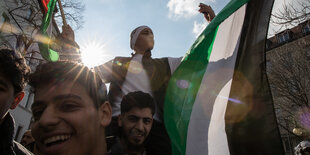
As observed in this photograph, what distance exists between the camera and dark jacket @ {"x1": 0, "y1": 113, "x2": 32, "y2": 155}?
1.54 m

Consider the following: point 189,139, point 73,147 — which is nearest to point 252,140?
point 189,139

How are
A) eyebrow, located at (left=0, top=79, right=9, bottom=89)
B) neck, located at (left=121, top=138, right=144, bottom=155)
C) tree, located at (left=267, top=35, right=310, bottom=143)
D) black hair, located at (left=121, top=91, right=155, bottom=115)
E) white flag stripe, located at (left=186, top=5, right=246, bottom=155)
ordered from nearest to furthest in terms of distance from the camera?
white flag stripe, located at (left=186, top=5, right=246, bottom=155) < eyebrow, located at (left=0, top=79, right=9, bottom=89) < neck, located at (left=121, top=138, right=144, bottom=155) < black hair, located at (left=121, top=91, right=155, bottom=115) < tree, located at (left=267, top=35, right=310, bottom=143)

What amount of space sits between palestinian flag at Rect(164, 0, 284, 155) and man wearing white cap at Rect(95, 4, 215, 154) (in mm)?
417

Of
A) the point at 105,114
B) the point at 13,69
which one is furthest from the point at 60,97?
the point at 13,69

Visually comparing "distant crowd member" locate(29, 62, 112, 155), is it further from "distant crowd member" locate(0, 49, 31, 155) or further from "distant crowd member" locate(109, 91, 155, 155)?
"distant crowd member" locate(109, 91, 155, 155)

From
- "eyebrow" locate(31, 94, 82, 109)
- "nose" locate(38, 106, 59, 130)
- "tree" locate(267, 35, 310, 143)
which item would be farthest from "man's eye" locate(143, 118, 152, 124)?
"tree" locate(267, 35, 310, 143)

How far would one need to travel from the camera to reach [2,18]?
16000 mm

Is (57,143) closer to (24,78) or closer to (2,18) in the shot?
(24,78)

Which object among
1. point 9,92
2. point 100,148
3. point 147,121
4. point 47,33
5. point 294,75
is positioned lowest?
point 100,148

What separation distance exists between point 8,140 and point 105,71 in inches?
44.3

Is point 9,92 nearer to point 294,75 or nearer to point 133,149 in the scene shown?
point 133,149

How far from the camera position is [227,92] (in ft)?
5.08

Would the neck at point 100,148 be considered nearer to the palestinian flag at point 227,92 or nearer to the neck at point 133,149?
the palestinian flag at point 227,92

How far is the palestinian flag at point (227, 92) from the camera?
1312 mm
